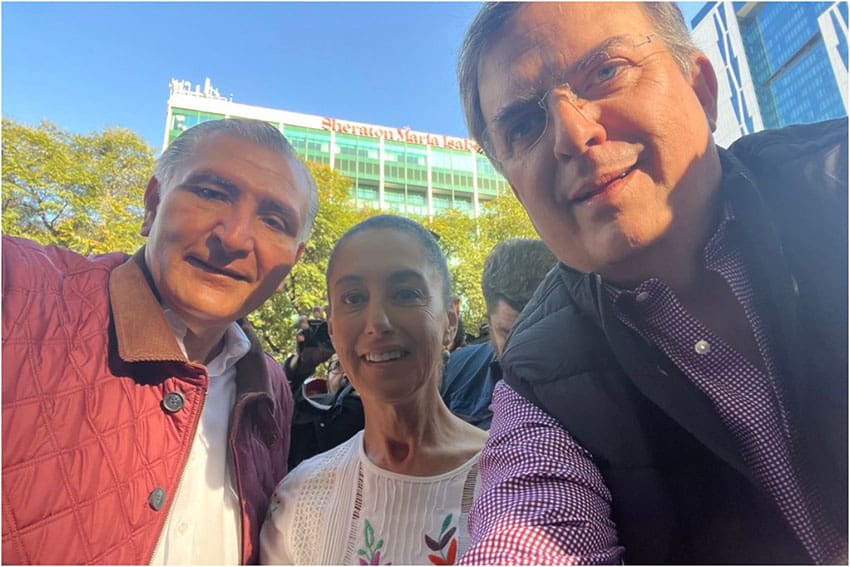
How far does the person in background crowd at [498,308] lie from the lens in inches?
93.4

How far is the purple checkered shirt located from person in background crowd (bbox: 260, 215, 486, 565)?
0.42 metres

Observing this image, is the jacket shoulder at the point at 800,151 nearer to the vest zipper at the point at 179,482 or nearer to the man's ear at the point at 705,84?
the man's ear at the point at 705,84

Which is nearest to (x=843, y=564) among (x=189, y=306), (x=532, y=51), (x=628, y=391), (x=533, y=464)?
(x=628, y=391)

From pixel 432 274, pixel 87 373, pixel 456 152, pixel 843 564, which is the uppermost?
pixel 456 152

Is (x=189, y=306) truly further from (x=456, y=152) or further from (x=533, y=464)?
(x=456, y=152)

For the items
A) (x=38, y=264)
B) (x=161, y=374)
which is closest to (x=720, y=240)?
(x=161, y=374)

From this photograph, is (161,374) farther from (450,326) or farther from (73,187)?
(73,187)

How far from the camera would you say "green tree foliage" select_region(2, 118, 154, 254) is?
1030 centimetres

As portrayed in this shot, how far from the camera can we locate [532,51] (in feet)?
3.39

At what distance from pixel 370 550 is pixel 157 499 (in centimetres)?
67

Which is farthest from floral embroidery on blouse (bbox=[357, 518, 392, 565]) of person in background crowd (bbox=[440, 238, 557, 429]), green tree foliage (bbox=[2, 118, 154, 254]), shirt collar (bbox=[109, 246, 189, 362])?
green tree foliage (bbox=[2, 118, 154, 254])

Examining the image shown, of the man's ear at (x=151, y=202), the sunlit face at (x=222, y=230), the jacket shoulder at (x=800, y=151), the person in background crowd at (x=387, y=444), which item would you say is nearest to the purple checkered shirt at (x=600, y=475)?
the jacket shoulder at (x=800, y=151)

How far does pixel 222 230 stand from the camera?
149cm

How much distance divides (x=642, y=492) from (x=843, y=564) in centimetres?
36
